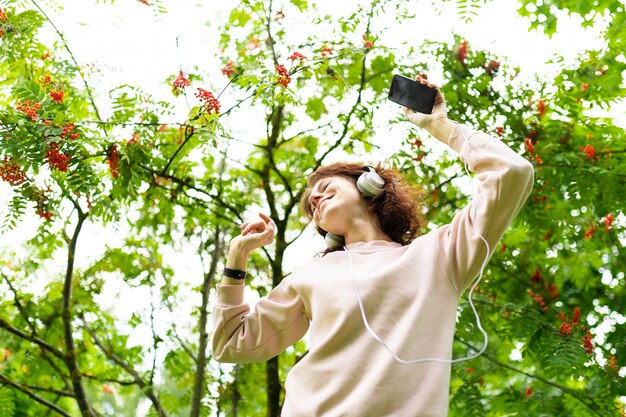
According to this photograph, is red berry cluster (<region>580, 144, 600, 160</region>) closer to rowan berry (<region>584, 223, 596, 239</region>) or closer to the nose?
rowan berry (<region>584, 223, 596, 239</region>)

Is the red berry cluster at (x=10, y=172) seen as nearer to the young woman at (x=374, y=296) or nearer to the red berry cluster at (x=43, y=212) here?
the red berry cluster at (x=43, y=212)

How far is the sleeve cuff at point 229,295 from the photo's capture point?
7.12 feet

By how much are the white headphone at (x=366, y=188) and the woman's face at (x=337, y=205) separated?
19mm

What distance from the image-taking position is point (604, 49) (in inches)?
160

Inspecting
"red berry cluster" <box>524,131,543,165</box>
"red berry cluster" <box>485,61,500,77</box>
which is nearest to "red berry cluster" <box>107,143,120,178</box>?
"red berry cluster" <box>524,131,543,165</box>

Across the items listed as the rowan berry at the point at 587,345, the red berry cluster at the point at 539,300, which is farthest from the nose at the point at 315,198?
the red berry cluster at the point at 539,300

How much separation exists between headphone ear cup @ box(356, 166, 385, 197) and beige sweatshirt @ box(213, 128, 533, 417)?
22 centimetres

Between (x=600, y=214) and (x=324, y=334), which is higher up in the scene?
(x=600, y=214)

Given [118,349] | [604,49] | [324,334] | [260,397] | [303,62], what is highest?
[604,49]

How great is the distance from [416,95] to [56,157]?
1.58 meters

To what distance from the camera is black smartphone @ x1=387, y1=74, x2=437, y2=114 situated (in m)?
2.08

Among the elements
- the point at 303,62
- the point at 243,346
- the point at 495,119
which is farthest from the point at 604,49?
the point at 243,346

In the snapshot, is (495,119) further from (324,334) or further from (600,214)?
(324,334)

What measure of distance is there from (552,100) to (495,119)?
0.32 metres
